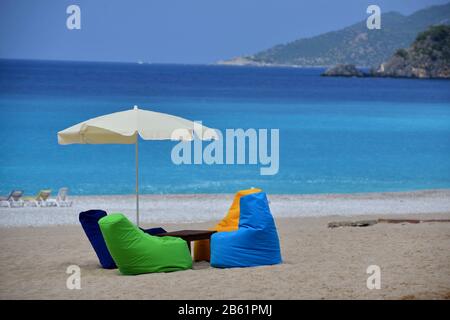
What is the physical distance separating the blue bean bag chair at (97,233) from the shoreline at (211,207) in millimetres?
6002

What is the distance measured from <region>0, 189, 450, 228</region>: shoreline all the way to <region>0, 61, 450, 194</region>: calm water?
4.14 meters

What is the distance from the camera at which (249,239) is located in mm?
10125

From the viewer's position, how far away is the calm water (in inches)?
1145

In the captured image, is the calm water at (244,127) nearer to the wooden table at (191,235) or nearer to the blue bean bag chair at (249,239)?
the wooden table at (191,235)

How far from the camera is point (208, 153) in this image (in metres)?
34.0

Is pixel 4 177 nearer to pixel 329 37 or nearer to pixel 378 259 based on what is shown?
pixel 378 259

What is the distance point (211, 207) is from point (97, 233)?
9.41 m

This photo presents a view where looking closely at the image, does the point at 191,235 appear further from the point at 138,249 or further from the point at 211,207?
the point at 211,207

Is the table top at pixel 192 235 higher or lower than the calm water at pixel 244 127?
higher

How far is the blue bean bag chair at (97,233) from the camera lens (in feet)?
34.1

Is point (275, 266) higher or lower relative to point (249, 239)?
lower

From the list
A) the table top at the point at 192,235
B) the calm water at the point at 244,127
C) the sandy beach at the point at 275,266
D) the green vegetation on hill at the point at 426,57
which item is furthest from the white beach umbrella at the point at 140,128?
the green vegetation on hill at the point at 426,57

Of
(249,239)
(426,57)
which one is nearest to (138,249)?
(249,239)

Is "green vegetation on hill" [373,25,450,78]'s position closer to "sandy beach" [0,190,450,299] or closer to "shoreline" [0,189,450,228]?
"shoreline" [0,189,450,228]
